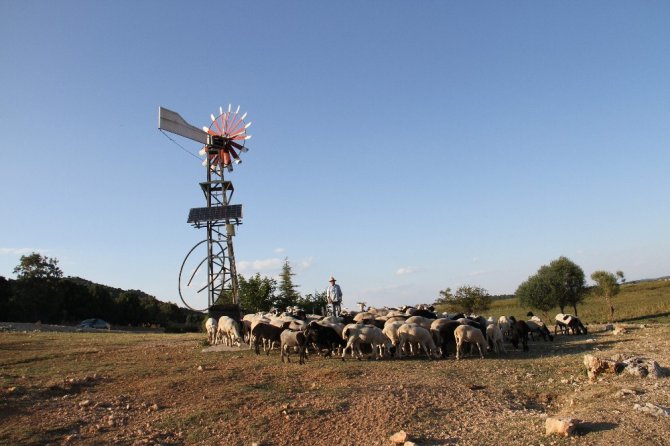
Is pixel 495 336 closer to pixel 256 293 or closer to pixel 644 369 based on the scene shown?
pixel 644 369

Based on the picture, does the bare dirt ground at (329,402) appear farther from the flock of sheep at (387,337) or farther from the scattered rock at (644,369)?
the flock of sheep at (387,337)

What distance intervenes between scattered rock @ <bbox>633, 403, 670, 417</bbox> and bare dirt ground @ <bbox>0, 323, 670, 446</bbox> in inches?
3.3

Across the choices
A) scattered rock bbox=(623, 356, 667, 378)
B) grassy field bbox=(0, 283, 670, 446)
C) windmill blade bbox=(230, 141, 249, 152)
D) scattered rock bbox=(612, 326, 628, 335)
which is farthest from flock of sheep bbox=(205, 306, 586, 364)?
windmill blade bbox=(230, 141, 249, 152)

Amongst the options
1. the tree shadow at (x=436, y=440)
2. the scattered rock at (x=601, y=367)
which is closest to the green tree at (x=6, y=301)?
the tree shadow at (x=436, y=440)

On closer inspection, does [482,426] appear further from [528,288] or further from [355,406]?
[528,288]

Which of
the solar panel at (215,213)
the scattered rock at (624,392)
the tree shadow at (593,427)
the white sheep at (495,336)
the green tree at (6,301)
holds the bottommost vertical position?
the tree shadow at (593,427)

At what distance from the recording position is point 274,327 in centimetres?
1645

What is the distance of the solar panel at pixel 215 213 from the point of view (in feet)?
91.0

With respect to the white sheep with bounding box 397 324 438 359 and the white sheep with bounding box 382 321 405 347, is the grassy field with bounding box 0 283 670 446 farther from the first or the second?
A: the white sheep with bounding box 382 321 405 347

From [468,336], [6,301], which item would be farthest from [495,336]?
[6,301]

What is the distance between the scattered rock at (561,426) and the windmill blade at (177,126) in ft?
88.7

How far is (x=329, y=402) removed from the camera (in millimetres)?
9227

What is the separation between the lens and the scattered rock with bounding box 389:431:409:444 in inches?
288

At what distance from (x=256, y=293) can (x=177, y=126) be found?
14.2 metres
